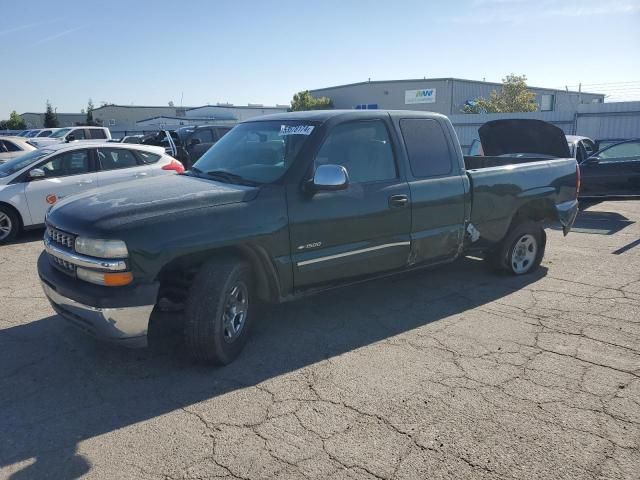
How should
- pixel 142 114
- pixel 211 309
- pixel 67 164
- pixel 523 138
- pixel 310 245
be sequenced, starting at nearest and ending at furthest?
pixel 211 309
pixel 310 245
pixel 523 138
pixel 67 164
pixel 142 114

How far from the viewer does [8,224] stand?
832cm

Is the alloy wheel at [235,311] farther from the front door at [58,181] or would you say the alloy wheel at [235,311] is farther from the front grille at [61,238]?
the front door at [58,181]

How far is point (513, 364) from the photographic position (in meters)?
3.96

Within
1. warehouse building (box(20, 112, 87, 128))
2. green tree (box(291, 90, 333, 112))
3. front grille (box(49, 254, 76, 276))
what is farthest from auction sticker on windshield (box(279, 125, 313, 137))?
warehouse building (box(20, 112, 87, 128))

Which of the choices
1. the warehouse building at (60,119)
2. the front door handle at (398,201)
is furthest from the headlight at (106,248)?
the warehouse building at (60,119)

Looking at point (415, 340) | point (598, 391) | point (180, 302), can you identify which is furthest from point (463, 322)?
point (180, 302)

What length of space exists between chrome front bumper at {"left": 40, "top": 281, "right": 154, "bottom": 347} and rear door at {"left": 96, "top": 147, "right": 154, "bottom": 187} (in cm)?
580

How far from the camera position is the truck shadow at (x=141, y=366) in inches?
120

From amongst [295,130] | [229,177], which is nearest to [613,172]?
[295,130]

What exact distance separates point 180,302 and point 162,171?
241 inches

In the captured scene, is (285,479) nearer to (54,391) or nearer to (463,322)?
(54,391)

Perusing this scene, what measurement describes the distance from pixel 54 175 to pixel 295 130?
5.99 metres

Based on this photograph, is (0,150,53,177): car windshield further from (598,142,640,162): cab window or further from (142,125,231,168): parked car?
(598,142,640,162): cab window

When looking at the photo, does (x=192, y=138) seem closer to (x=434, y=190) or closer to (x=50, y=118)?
(x=434, y=190)
